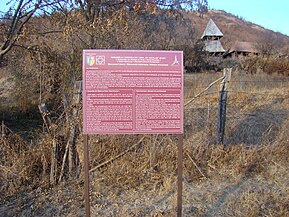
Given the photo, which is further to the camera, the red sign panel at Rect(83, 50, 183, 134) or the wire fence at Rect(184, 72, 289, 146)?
the wire fence at Rect(184, 72, 289, 146)

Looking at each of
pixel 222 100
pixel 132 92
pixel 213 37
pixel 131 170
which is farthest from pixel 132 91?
pixel 213 37

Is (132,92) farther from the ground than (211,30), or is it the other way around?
(211,30)

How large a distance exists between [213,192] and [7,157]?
303cm

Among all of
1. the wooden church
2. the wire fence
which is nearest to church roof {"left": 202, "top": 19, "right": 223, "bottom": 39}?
the wooden church

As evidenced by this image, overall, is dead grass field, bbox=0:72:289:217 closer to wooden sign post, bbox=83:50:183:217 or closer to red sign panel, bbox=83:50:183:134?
wooden sign post, bbox=83:50:183:217

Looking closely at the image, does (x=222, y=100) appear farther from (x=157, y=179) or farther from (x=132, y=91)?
(x=132, y=91)

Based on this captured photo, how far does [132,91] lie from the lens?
294cm

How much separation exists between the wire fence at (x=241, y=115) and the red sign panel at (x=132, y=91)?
1536 millimetres

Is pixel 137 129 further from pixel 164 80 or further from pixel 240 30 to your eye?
pixel 240 30

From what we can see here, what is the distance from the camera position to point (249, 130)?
6.11 m

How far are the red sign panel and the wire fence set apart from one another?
1.54 meters

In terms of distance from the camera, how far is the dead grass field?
11.8ft

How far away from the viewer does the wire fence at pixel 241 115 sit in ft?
17.6

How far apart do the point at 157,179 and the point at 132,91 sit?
179 centimetres
